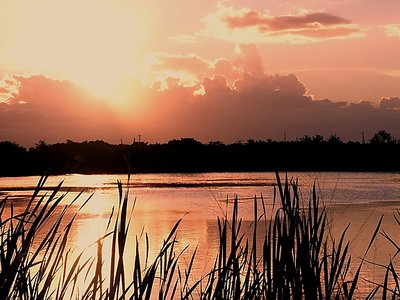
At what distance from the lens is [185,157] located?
116m

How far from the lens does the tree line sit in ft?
339

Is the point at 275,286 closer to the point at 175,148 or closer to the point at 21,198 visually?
the point at 21,198

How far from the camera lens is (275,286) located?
15.8 feet

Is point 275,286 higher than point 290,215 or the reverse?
the reverse

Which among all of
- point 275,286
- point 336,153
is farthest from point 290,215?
point 336,153

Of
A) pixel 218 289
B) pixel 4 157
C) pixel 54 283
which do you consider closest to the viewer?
pixel 218 289

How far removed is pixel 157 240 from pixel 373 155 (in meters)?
89.5

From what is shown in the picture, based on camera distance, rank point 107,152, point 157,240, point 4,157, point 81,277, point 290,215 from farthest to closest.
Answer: point 107,152, point 4,157, point 157,240, point 81,277, point 290,215

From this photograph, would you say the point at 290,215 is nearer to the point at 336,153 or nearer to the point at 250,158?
the point at 336,153

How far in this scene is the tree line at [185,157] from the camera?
10331cm

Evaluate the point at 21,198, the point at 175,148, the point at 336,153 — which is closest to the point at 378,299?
the point at 21,198

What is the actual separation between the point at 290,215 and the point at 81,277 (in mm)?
8747

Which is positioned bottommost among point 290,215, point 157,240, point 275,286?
point 157,240

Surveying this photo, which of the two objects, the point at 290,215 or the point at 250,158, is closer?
the point at 290,215
